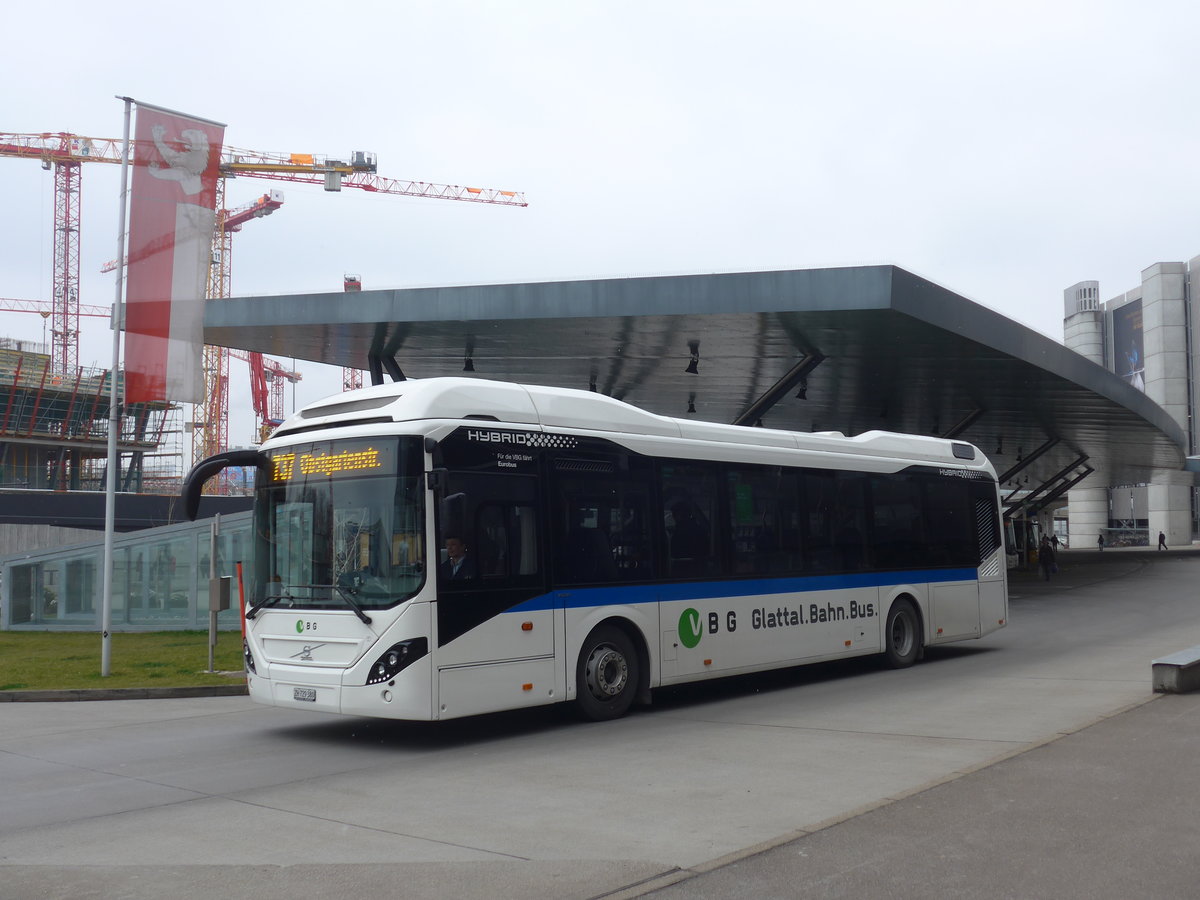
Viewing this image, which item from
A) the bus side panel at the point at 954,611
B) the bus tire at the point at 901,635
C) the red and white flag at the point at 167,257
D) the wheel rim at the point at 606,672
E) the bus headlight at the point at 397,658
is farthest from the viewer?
the bus side panel at the point at 954,611

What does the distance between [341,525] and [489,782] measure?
9.29 feet

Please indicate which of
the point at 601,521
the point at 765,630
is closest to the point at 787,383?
the point at 765,630

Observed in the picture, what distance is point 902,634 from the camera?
15852 millimetres

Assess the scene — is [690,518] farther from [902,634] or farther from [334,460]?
[902,634]

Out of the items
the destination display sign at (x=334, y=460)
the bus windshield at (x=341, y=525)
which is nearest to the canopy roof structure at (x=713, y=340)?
the destination display sign at (x=334, y=460)

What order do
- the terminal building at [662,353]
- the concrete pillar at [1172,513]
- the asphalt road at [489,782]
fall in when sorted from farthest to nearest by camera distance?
the concrete pillar at [1172,513], the terminal building at [662,353], the asphalt road at [489,782]

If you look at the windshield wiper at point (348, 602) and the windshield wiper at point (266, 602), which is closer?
the windshield wiper at point (348, 602)

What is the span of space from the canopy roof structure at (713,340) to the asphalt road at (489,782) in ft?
26.5

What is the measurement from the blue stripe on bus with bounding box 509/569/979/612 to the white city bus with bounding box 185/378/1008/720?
1.1 inches

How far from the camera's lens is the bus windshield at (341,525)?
9727 mm

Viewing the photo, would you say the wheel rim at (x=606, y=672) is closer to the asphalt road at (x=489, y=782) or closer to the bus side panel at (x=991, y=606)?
the asphalt road at (x=489, y=782)

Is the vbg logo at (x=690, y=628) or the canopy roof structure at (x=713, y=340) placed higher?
the canopy roof structure at (x=713, y=340)

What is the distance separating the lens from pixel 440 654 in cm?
967

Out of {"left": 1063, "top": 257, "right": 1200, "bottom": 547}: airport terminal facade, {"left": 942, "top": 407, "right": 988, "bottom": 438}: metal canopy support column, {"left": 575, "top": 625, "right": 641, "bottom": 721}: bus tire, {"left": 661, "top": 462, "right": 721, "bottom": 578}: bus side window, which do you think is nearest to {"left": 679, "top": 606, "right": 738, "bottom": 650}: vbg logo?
{"left": 661, "top": 462, "right": 721, "bottom": 578}: bus side window
